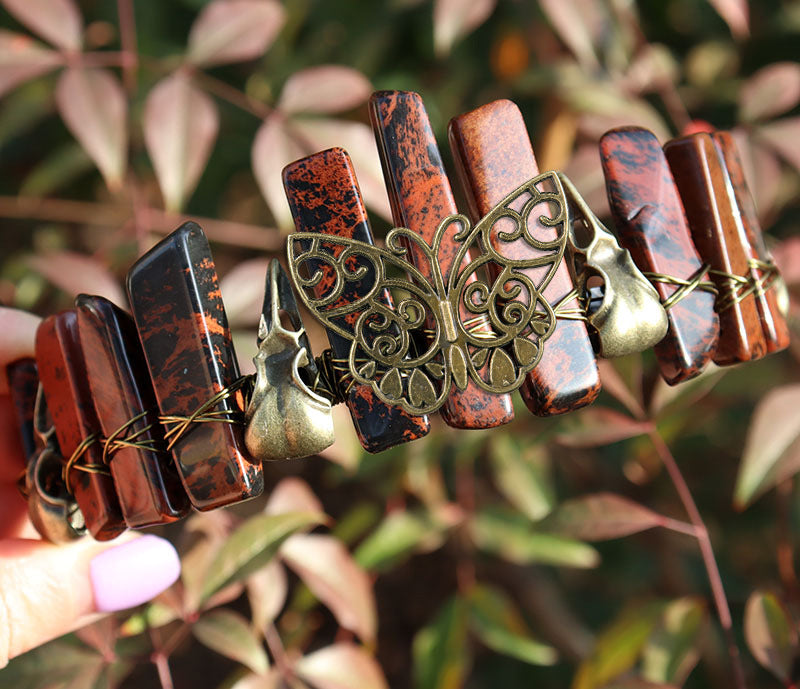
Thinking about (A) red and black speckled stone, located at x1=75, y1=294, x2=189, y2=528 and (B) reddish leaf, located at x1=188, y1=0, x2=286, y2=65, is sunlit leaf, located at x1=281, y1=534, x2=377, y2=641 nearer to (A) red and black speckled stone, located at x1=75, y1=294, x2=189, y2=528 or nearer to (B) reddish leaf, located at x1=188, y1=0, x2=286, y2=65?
(A) red and black speckled stone, located at x1=75, y1=294, x2=189, y2=528

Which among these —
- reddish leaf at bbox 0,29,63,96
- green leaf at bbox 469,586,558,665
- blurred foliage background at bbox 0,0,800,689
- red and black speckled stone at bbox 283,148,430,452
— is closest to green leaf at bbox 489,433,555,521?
blurred foliage background at bbox 0,0,800,689

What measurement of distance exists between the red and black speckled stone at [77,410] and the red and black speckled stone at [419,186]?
0.91 feet

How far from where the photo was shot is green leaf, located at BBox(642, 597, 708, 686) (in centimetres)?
65

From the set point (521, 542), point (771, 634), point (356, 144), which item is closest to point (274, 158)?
point (356, 144)

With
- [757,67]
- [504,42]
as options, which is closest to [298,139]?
[504,42]

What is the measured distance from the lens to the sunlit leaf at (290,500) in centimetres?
66

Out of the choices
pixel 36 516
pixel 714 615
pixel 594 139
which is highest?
pixel 594 139

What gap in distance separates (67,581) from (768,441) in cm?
64

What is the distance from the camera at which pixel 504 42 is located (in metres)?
1.12

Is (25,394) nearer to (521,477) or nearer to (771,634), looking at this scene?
(521,477)

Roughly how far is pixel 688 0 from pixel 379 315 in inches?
35.5

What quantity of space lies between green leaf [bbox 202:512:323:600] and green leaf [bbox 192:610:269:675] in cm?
3

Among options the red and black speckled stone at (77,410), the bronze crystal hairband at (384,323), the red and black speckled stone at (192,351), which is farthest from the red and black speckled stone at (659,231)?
the red and black speckled stone at (77,410)

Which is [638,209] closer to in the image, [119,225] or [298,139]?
[298,139]
